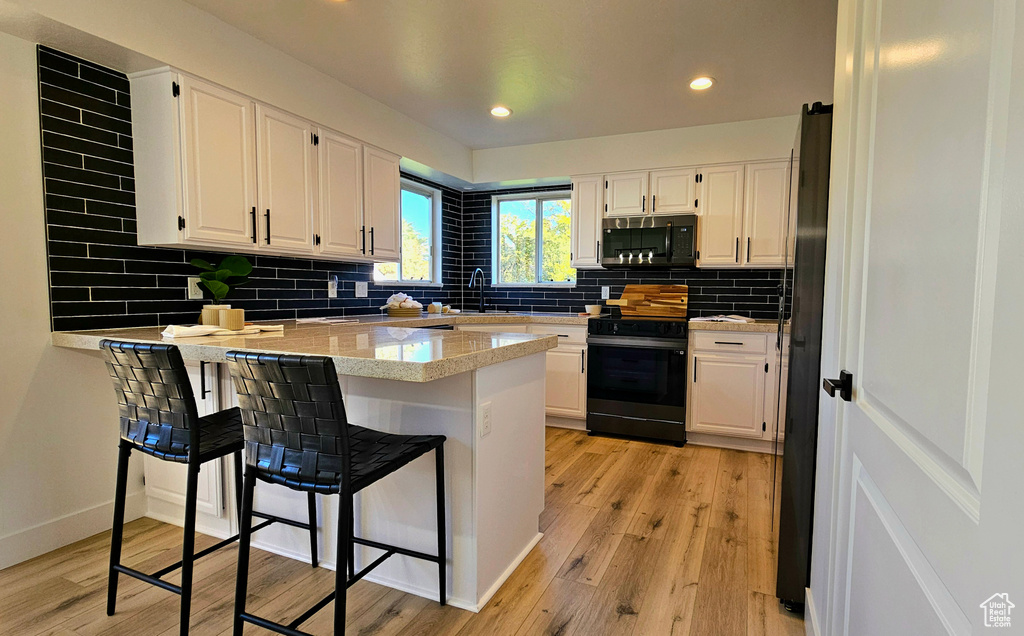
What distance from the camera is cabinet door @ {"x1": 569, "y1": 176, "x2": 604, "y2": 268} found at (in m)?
4.23

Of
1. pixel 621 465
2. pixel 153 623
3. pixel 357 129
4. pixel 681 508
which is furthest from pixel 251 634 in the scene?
pixel 357 129

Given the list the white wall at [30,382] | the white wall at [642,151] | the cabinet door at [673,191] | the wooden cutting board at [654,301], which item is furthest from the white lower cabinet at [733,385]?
the white wall at [30,382]

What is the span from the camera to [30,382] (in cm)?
215

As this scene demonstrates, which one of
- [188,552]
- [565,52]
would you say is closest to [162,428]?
[188,552]

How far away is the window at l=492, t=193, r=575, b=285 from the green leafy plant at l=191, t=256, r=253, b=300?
9.19 ft

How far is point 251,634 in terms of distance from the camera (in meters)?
1.65

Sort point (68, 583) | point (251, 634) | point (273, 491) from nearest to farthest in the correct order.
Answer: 1. point (251, 634)
2. point (68, 583)
3. point (273, 491)

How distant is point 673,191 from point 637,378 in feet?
4.95

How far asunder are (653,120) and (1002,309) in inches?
144

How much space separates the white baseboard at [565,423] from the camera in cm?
415

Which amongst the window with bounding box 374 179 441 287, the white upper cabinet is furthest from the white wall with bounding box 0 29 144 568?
the window with bounding box 374 179 441 287

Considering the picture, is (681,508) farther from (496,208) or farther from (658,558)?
(496,208)

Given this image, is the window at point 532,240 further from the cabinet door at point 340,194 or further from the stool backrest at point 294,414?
the stool backrest at point 294,414

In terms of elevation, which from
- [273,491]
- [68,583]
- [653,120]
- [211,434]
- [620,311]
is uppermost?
[653,120]
